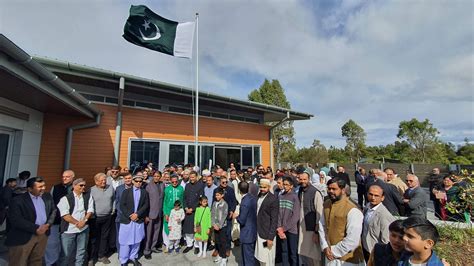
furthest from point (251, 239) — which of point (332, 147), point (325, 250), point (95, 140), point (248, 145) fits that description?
point (332, 147)

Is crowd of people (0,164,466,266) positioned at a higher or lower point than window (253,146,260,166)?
lower

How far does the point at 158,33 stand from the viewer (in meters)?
7.72

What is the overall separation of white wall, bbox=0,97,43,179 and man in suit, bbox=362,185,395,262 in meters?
7.42

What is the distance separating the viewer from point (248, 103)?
1009 centimetres

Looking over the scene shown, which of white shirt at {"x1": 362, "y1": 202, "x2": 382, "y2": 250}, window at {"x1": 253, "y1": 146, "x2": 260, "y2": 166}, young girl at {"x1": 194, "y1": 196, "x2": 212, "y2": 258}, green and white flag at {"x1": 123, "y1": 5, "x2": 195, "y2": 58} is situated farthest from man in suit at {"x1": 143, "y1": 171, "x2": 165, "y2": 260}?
window at {"x1": 253, "y1": 146, "x2": 260, "y2": 166}

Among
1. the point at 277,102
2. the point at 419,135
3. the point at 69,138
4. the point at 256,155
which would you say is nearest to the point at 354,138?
the point at 419,135

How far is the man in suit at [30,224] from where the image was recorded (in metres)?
3.16

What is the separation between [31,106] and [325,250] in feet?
25.8

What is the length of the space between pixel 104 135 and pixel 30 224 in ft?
18.1

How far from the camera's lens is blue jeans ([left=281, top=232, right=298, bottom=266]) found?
3867 millimetres

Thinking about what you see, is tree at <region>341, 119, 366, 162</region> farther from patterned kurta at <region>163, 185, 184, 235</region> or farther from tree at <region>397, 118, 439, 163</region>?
patterned kurta at <region>163, 185, 184, 235</region>

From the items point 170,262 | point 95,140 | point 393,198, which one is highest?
point 95,140

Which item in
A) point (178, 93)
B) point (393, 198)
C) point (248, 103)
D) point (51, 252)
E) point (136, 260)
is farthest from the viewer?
point (248, 103)

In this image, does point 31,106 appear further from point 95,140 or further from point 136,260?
point 136,260
